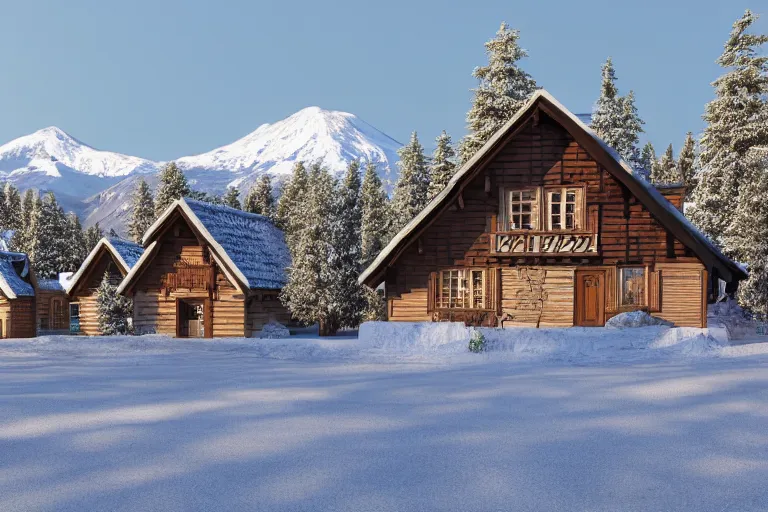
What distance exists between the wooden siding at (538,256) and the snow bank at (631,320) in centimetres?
116

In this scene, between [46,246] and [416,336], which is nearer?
[416,336]

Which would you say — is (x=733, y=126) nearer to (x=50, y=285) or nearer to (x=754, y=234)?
(x=754, y=234)

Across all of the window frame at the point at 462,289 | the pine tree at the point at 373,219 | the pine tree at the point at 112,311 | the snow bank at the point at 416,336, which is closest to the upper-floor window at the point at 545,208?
the window frame at the point at 462,289

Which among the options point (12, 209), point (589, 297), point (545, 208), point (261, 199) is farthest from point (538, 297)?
point (12, 209)

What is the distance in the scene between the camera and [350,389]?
39.4 feet

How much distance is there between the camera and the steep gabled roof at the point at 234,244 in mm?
29766

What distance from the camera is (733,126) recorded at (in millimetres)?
38688

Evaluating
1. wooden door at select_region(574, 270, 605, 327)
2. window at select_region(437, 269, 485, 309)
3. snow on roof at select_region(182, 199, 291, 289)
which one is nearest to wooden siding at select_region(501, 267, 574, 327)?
wooden door at select_region(574, 270, 605, 327)

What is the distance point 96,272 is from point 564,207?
27027 mm

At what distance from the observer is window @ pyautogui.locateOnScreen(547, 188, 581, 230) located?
954 inches

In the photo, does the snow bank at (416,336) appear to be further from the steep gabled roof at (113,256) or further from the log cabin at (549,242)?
the steep gabled roof at (113,256)

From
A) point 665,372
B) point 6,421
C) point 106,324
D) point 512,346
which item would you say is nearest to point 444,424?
point 6,421

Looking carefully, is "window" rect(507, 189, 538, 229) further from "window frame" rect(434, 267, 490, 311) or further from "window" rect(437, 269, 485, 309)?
"window" rect(437, 269, 485, 309)

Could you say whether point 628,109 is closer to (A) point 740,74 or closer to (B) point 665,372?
(A) point 740,74
